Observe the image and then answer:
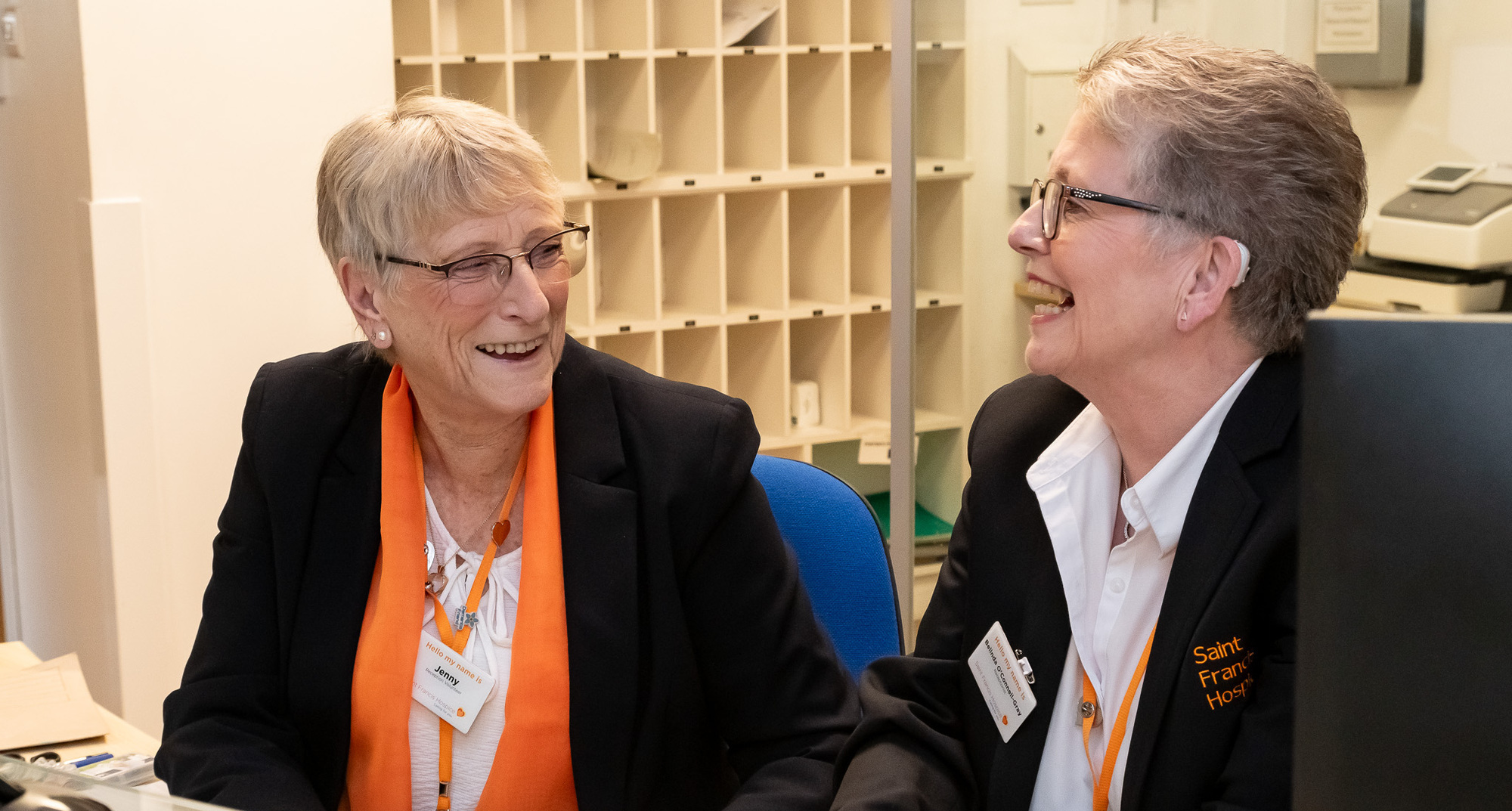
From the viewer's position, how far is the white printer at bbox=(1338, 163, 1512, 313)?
221 cm

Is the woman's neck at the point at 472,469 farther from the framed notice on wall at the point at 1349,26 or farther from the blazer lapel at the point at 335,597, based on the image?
the framed notice on wall at the point at 1349,26

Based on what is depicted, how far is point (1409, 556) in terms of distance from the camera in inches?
22.8

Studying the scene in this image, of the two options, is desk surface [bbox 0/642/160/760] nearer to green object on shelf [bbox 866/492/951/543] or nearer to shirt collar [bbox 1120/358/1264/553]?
shirt collar [bbox 1120/358/1264/553]

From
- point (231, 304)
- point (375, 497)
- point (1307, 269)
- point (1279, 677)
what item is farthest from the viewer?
point (231, 304)

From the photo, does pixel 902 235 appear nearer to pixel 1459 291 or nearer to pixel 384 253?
pixel 1459 291

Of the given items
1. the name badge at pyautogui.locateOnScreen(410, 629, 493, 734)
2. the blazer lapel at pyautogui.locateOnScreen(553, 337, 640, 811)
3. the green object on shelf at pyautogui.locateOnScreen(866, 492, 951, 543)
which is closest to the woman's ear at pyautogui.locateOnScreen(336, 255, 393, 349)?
the blazer lapel at pyautogui.locateOnScreen(553, 337, 640, 811)

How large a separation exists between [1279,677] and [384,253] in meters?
1.04

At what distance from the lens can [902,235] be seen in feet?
9.41

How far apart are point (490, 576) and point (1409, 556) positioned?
111cm

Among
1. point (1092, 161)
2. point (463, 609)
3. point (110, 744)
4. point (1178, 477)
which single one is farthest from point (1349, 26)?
point (110, 744)

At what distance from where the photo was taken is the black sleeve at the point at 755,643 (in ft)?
4.74

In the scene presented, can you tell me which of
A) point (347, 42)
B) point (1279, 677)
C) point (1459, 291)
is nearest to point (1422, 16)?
point (1459, 291)

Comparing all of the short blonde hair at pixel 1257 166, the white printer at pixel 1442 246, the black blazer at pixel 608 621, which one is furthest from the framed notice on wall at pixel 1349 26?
the black blazer at pixel 608 621

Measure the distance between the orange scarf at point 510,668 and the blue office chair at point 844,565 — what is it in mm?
309
